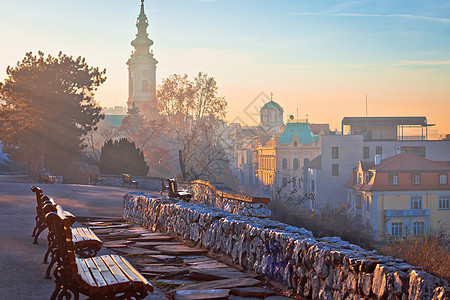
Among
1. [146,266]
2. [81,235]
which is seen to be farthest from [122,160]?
[81,235]

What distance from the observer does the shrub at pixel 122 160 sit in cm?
4153

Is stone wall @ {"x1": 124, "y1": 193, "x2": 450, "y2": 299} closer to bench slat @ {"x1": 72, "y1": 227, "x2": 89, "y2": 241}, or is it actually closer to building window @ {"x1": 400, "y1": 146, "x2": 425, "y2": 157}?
bench slat @ {"x1": 72, "y1": 227, "x2": 89, "y2": 241}

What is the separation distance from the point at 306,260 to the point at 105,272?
7.13 feet

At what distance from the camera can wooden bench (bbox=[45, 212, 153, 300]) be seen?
4.86 m

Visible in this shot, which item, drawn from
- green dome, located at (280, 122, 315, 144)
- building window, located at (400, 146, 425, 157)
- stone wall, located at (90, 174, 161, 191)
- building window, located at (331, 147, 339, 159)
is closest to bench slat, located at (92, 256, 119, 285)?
stone wall, located at (90, 174, 161, 191)

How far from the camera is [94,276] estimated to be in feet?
16.9

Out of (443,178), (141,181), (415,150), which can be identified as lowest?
(141,181)

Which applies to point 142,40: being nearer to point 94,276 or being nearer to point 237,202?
point 237,202

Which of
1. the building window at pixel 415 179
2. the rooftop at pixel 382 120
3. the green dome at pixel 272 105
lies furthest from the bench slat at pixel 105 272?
the green dome at pixel 272 105

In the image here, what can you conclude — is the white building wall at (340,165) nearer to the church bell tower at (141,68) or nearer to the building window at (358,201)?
the building window at (358,201)

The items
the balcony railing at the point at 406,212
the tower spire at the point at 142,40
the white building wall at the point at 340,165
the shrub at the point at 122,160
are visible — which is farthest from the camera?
the tower spire at the point at 142,40

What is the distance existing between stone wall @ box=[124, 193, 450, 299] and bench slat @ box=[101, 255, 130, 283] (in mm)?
2018

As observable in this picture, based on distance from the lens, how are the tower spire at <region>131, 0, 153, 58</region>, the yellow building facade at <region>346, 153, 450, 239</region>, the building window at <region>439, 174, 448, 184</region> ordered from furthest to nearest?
the tower spire at <region>131, 0, 153, 58</region> < the building window at <region>439, 174, 448, 184</region> < the yellow building facade at <region>346, 153, 450, 239</region>

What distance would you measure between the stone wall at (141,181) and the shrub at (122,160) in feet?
8.72
